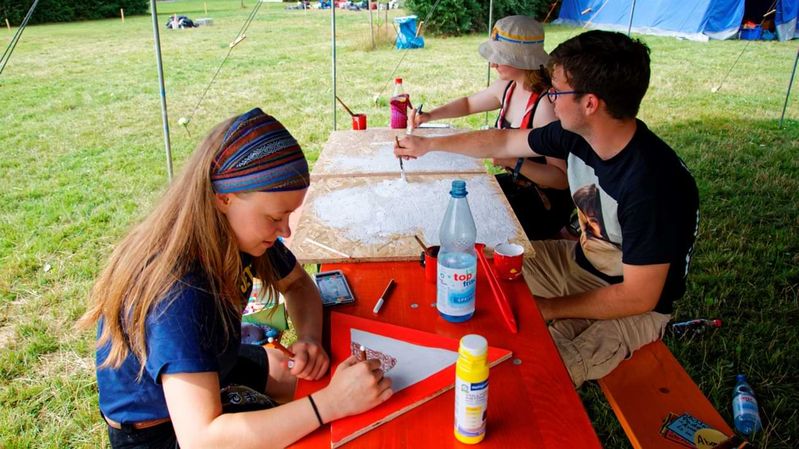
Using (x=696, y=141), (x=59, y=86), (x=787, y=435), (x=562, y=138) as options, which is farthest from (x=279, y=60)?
(x=787, y=435)

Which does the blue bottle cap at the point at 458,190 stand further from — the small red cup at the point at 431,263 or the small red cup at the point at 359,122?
the small red cup at the point at 359,122

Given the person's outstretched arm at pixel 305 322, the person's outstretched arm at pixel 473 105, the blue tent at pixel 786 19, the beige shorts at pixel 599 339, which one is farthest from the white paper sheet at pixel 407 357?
the blue tent at pixel 786 19

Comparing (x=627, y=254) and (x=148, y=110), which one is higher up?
(x=627, y=254)

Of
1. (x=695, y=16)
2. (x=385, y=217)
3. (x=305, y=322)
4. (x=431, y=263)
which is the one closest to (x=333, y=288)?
(x=305, y=322)

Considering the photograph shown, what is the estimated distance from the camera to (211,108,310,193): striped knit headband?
1297mm

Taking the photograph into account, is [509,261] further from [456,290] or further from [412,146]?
[412,146]

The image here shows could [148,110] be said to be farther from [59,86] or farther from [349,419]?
[349,419]

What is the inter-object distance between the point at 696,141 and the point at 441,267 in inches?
247

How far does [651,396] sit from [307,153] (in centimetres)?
483

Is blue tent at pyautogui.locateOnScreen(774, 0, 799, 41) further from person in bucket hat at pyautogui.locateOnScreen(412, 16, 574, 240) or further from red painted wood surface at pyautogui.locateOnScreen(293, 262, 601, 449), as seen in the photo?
red painted wood surface at pyautogui.locateOnScreen(293, 262, 601, 449)

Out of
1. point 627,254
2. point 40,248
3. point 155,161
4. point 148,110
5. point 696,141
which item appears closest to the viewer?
point 627,254

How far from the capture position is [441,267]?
4.88ft

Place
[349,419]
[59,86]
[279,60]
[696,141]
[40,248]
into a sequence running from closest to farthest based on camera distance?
[349,419] < [40,248] < [696,141] < [59,86] < [279,60]

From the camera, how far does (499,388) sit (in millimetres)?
1304
